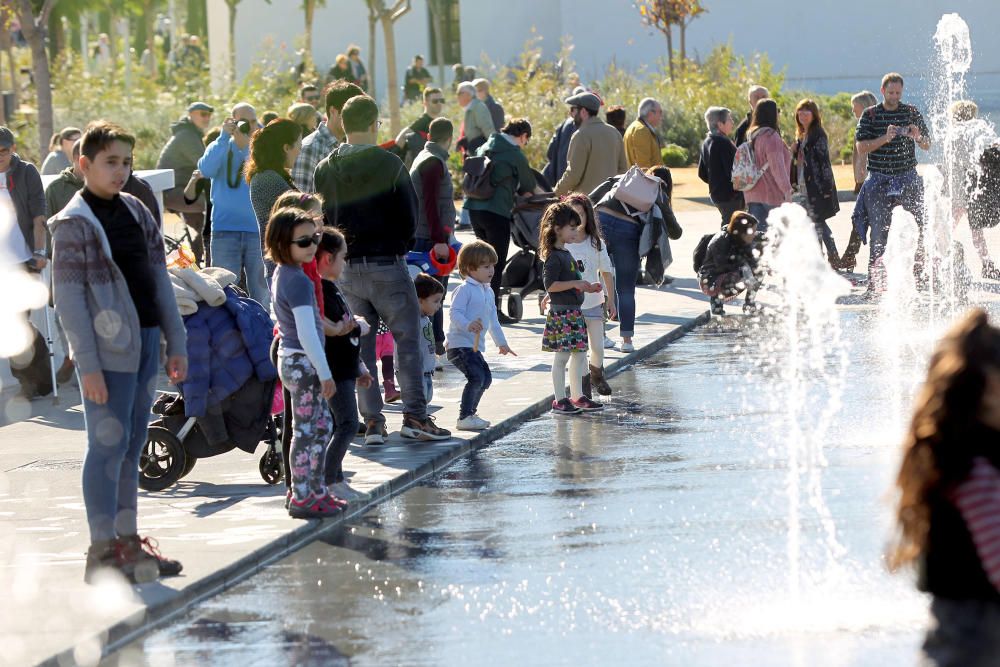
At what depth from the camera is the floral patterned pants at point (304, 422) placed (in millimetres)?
8398

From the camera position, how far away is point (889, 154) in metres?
18.1

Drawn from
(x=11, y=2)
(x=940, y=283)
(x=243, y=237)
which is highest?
(x=11, y=2)

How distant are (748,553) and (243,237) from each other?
697cm

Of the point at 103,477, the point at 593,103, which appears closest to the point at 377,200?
the point at 103,477

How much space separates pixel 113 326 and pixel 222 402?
2.16 metres

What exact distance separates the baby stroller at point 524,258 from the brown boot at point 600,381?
4166 millimetres

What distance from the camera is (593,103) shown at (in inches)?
696

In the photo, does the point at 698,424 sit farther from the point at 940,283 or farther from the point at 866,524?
the point at 940,283

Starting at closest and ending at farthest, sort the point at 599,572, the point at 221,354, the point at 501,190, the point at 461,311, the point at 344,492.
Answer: the point at 599,572, the point at 344,492, the point at 221,354, the point at 461,311, the point at 501,190

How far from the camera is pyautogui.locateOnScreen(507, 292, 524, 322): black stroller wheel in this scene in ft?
54.5

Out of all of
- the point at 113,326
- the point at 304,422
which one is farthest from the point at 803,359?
the point at 113,326

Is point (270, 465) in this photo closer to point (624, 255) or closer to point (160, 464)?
point (160, 464)

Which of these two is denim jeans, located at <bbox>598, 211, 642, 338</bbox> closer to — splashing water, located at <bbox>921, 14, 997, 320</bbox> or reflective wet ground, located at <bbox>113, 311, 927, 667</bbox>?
splashing water, located at <bbox>921, 14, 997, 320</bbox>

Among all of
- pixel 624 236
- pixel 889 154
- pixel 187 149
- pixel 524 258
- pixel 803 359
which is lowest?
pixel 803 359
